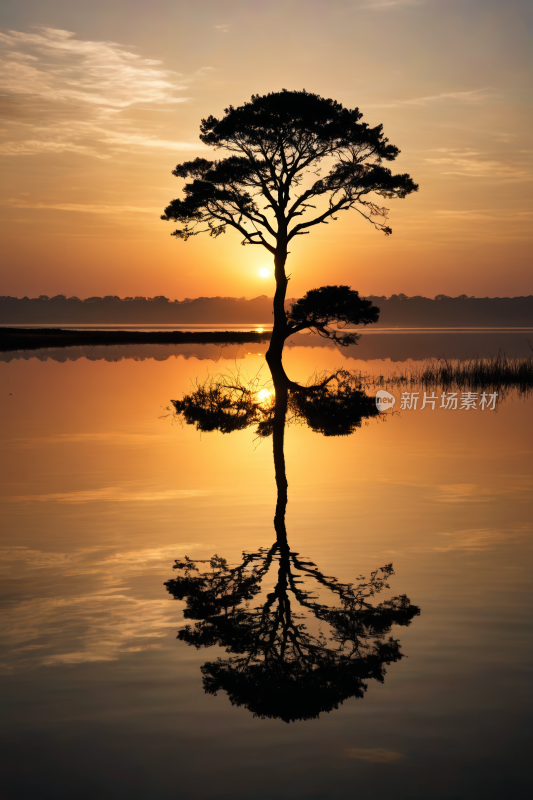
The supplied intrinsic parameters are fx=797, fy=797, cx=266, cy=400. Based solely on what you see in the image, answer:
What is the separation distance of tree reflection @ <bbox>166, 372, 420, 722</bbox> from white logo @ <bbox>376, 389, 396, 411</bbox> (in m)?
15.7

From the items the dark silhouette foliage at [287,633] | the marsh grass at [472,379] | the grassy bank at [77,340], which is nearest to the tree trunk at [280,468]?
the dark silhouette foliage at [287,633]

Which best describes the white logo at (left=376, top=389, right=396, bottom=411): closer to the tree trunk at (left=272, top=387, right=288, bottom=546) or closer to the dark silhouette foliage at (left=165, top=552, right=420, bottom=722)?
the tree trunk at (left=272, top=387, right=288, bottom=546)

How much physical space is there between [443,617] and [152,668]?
7.89 feet

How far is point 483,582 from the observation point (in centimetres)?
741

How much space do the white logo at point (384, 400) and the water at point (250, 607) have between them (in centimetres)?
897

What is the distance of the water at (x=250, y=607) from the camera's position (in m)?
4.36

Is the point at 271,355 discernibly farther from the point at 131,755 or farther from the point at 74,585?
the point at 131,755

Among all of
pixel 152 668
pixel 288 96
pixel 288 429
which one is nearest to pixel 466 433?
pixel 288 429

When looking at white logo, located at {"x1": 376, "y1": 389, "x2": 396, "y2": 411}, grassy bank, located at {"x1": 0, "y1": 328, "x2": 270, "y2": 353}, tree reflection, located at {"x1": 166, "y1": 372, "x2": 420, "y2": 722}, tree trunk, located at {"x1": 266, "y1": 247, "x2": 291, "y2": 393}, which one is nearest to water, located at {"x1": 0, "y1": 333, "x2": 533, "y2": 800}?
tree reflection, located at {"x1": 166, "y1": 372, "x2": 420, "y2": 722}

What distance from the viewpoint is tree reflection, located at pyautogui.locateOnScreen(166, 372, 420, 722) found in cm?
528

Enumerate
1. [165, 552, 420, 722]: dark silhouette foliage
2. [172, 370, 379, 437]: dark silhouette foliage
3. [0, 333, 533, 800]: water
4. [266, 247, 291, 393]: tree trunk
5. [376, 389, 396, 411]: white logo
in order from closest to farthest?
1. [0, 333, 533, 800]: water
2. [165, 552, 420, 722]: dark silhouette foliage
3. [172, 370, 379, 437]: dark silhouette foliage
4. [376, 389, 396, 411]: white logo
5. [266, 247, 291, 393]: tree trunk

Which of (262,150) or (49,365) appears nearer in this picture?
(262,150)

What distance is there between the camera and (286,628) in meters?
6.30

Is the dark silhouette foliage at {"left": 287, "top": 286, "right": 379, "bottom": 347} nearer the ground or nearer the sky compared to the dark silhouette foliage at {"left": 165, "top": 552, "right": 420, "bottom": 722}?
nearer the sky
